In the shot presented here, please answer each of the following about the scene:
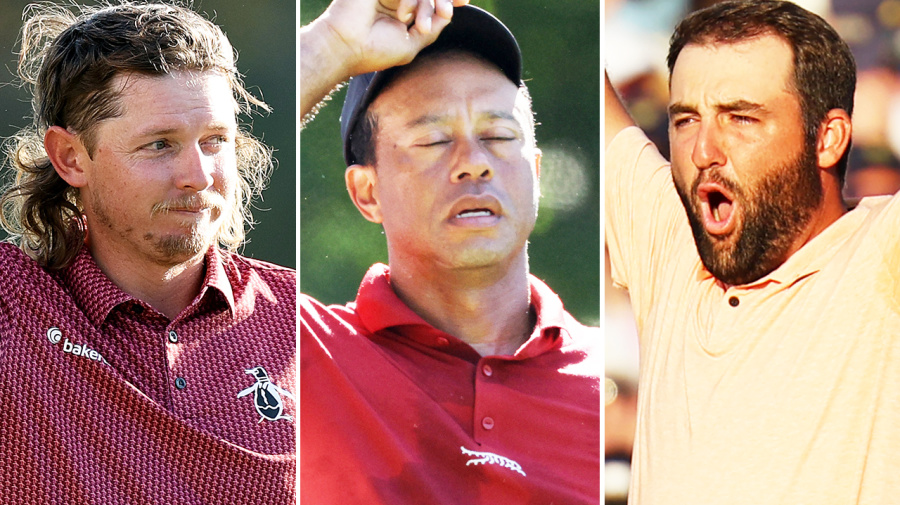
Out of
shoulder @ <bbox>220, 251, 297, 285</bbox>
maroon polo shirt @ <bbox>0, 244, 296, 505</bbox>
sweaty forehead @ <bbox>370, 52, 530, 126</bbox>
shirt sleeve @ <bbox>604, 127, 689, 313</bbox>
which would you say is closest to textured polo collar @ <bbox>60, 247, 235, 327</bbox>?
maroon polo shirt @ <bbox>0, 244, 296, 505</bbox>

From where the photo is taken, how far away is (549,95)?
87.2 inches

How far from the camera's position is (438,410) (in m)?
2.13

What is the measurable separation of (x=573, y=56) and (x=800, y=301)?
66 centimetres

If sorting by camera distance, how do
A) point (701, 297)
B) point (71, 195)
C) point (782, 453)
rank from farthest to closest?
point (71, 195), point (701, 297), point (782, 453)

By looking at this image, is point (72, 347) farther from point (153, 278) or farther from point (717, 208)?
point (717, 208)

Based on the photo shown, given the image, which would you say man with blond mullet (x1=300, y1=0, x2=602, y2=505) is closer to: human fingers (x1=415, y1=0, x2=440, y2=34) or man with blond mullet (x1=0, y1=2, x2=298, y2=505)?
human fingers (x1=415, y1=0, x2=440, y2=34)

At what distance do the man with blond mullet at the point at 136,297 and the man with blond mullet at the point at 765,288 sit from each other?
2.63 feet

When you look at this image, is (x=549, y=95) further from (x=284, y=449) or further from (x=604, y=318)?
(x=284, y=449)

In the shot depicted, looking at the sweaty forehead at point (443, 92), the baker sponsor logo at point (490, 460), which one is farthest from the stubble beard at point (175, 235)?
the baker sponsor logo at point (490, 460)

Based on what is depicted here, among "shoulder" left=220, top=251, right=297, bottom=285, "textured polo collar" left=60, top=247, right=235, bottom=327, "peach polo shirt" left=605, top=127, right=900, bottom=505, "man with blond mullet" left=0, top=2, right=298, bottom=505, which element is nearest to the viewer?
"peach polo shirt" left=605, top=127, right=900, bottom=505

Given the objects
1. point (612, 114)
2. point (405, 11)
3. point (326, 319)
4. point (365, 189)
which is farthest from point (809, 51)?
point (326, 319)

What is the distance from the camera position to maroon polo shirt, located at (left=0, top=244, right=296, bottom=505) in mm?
2041

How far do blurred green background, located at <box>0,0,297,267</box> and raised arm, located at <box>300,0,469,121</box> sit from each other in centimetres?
28

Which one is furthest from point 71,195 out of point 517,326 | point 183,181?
point 517,326
